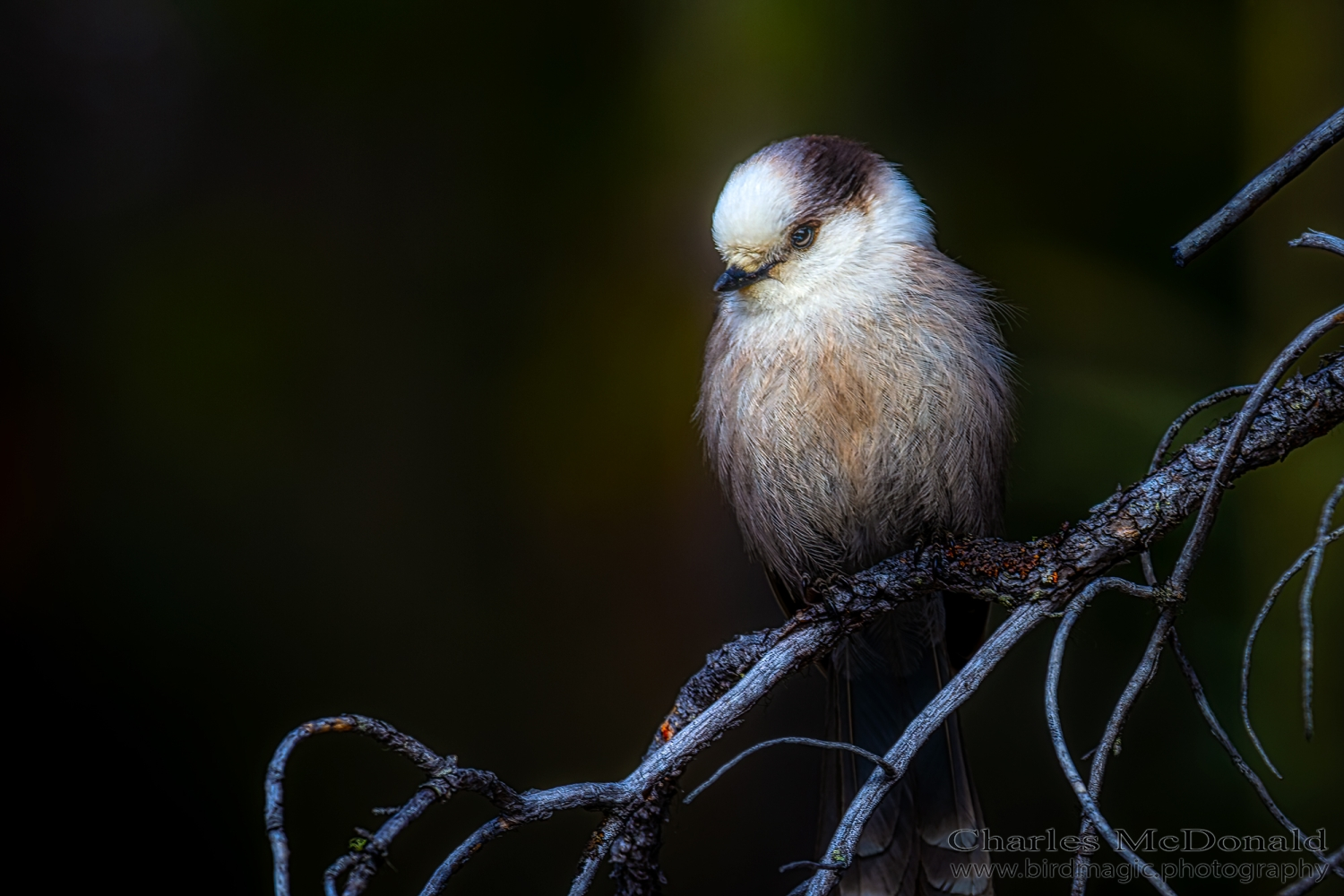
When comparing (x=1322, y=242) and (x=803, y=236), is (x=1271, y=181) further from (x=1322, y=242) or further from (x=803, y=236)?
(x=803, y=236)

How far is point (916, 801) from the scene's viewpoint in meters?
1.32

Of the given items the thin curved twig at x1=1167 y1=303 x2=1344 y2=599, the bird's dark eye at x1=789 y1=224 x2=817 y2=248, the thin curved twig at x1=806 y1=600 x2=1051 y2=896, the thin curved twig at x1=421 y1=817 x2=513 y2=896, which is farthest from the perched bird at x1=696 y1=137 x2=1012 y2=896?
the thin curved twig at x1=421 y1=817 x2=513 y2=896

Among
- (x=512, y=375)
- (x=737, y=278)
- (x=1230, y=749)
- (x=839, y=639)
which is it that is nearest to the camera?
(x=1230, y=749)

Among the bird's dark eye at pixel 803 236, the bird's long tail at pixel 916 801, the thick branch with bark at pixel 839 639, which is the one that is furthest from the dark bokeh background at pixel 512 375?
the thick branch with bark at pixel 839 639

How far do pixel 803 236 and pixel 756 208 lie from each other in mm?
77

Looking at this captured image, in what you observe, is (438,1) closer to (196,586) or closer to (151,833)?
(196,586)

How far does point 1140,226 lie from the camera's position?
172cm

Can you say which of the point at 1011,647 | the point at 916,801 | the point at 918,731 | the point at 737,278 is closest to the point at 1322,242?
the point at 1011,647

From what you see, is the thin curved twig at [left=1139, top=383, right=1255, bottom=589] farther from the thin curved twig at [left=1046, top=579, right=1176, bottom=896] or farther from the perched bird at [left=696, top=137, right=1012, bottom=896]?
the perched bird at [left=696, top=137, right=1012, bottom=896]

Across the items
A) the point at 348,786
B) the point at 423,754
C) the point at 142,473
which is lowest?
the point at 348,786

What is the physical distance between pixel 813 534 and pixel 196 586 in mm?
1099

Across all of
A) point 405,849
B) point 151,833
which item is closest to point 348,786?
point 405,849

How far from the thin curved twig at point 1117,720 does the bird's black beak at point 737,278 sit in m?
0.67

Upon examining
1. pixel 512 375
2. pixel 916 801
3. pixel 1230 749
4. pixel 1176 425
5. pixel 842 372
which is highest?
pixel 512 375
